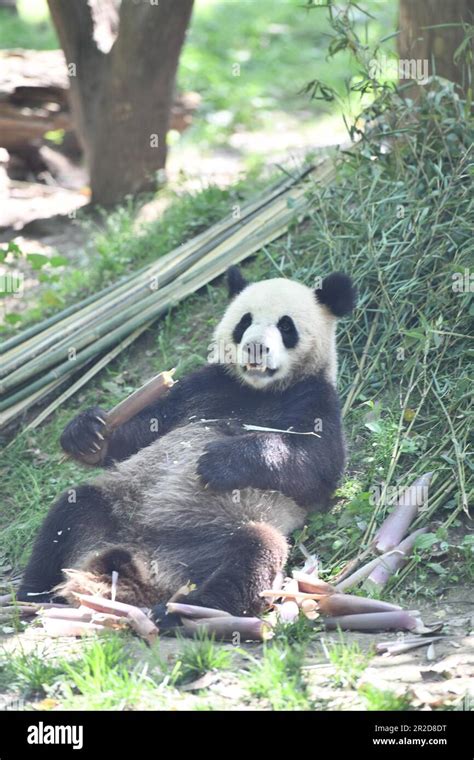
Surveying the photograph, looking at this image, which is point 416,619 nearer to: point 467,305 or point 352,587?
point 352,587

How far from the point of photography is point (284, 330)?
577cm

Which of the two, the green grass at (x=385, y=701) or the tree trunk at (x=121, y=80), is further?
the tree trunk at (x=121, y=80)

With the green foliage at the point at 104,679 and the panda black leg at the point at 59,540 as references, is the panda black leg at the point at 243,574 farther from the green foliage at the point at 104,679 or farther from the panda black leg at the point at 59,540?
the panda black leg at the point at 59,540

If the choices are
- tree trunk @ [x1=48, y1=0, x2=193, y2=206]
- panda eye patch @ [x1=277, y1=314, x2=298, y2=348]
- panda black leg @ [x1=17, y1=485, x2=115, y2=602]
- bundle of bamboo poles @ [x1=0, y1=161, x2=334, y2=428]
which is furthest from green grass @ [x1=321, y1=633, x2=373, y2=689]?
tree trunk @ [x1=48, y1=0, x2=193, y2=206]

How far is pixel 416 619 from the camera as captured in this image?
4766mm

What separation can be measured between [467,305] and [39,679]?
350 centimetres

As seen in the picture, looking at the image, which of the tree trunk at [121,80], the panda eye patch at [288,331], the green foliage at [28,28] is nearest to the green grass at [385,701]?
the panda eye patch at [288,331]

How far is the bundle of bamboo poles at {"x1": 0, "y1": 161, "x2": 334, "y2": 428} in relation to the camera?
7.09 m

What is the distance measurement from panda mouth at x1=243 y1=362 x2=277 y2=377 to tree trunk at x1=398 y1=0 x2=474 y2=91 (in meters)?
3.01

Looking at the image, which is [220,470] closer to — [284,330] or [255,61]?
[284,330]

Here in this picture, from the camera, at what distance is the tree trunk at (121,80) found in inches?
367

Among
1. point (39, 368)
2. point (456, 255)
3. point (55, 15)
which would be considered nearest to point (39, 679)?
point (39, 368)

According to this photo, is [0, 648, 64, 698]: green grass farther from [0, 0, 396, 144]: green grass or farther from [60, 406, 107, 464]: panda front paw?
[0, 0, 396, 144]: green grass

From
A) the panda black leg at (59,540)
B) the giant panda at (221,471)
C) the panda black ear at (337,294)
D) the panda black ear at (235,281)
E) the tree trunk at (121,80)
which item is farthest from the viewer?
the tree trunk at (121,80)
